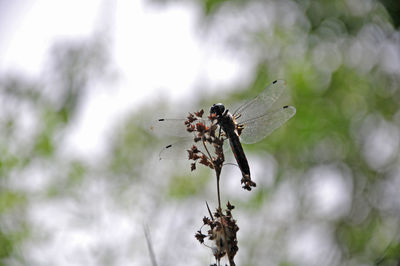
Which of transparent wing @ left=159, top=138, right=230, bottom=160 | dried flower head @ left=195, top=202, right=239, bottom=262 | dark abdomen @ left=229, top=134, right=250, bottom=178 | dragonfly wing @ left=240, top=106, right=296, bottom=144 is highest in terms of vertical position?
transparent wing @ left=159, top=138, right=230, bottom=160

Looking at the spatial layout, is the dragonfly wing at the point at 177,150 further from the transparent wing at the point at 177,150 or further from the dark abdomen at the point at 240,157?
the dark abdomen at the point at 240,157

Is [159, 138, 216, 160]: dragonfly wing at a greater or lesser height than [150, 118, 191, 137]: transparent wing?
lesser

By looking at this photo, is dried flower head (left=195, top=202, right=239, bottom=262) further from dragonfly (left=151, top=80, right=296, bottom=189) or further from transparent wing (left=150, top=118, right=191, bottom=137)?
transparent wing (left=150, top=118, right=191, bottom=137)

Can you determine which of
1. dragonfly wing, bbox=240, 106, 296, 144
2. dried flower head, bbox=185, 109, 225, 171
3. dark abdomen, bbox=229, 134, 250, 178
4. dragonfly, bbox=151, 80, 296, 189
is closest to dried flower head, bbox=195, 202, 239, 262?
dried flower head, bbox=185, 109, 225, 171

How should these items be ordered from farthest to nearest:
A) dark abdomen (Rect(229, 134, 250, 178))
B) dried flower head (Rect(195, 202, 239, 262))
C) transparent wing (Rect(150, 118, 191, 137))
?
transparent wing (Rect(150, 118, 191, 137)) < dark abdomen (Rect(229, 134, 250, 178)) < dried flower head (Rect(195, 202, 239, 262))

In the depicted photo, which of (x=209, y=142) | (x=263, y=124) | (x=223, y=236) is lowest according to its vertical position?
(x=223, y=236)

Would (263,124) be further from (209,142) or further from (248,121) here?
(209,142)

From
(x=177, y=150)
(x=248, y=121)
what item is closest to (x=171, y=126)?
(x=177, y=150)
